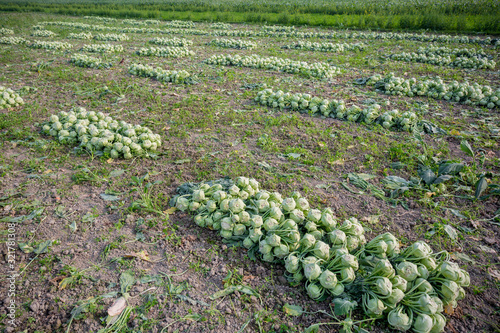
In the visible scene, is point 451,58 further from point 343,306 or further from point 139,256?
point 139,256

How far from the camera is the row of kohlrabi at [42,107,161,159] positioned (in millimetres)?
5441

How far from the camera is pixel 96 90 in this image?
28.5 feet

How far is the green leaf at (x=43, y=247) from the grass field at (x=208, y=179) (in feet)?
0.04

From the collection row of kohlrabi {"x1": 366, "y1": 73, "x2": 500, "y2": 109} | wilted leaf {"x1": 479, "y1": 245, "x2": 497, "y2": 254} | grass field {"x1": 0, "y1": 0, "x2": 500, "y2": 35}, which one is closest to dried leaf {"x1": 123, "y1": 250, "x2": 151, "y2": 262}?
wilted leaf {"x1": 479, "y1": 245, "x2": 497, "y2": 254}

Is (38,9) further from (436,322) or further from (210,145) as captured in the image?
(436,322)

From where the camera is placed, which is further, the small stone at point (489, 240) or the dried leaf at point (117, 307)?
the small stone at point (489, 240)

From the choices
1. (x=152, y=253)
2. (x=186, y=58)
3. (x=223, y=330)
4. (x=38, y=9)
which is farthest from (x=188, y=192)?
(x=38, y=9)

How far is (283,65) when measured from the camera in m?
10.9

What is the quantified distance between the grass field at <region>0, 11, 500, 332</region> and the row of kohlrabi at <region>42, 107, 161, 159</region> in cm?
18

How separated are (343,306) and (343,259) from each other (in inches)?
18.2

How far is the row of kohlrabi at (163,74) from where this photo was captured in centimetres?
952

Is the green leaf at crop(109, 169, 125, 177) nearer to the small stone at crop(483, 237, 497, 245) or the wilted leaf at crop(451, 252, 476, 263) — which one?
the wilted leaf at crop(451, 252, 476, 263)

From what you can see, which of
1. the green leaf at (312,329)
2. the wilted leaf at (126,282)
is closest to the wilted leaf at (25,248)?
the wilted leaf at (126,282)

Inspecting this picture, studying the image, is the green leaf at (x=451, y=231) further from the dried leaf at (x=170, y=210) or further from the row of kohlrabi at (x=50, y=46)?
the row of kohlrabi at (x=50, y=46)
